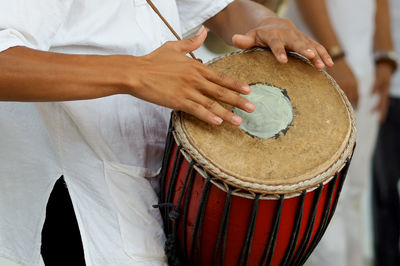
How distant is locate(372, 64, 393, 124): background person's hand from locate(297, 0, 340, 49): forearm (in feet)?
1.10

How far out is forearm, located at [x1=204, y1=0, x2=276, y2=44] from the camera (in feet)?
4.87

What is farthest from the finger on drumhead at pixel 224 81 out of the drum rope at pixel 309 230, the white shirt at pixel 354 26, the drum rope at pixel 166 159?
the white shirt at pixel 354 26

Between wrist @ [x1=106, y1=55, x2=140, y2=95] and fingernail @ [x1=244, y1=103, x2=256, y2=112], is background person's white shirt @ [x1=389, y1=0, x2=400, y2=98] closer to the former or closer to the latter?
fingernail @ [x1=244, y1=103, x2=256, y2=112]

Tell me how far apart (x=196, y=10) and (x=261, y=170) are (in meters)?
0.55

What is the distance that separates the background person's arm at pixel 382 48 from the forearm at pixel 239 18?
1.11m

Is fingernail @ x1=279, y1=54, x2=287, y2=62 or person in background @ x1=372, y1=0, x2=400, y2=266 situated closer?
fingernail @ x1=279, y1=54, x2=287, y2=62

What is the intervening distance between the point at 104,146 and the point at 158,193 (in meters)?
0.17

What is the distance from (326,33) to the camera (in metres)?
2.21

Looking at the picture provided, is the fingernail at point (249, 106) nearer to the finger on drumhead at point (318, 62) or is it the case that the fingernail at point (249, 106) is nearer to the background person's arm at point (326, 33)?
the finger on drumhead at point (318, 62)

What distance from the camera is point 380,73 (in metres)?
2.47

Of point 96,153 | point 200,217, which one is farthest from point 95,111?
point 200,217

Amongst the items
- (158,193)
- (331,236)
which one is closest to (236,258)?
(158,193)

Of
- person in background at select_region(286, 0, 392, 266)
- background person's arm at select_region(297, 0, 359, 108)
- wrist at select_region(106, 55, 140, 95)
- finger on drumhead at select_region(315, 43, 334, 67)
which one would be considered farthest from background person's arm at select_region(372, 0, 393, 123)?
wrist at select_region(106, 55, 140, 95)

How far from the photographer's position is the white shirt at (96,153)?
4.00ft
